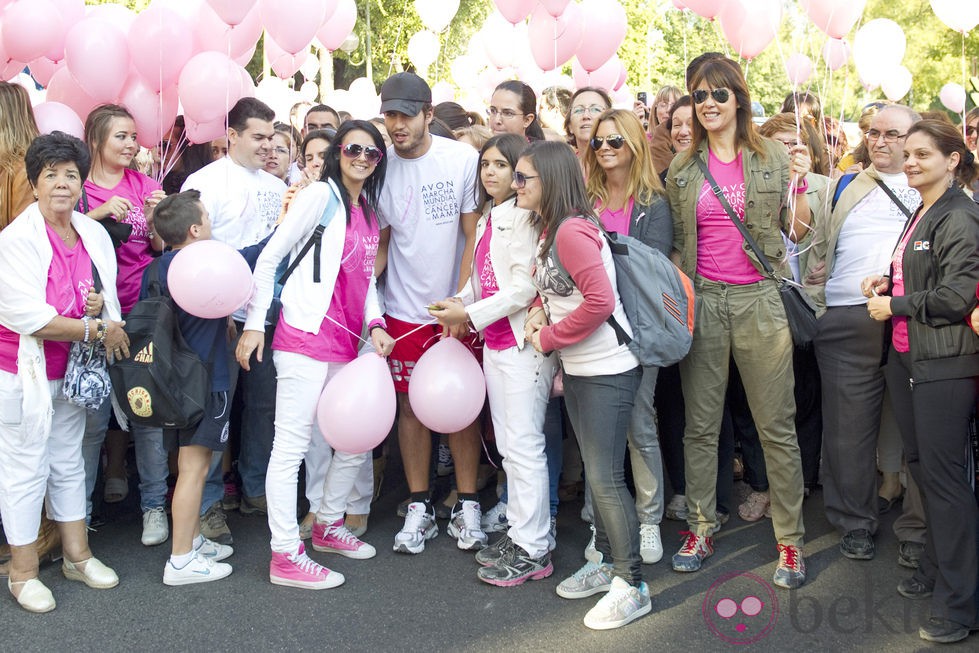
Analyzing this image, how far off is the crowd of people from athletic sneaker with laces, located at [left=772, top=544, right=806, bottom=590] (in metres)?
0.01

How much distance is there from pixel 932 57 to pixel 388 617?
65.2ft

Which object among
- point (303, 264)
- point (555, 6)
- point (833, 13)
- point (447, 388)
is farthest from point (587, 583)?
point (555, 6)

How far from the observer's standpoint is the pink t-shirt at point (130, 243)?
14.9 ft

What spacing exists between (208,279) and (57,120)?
1594 mm

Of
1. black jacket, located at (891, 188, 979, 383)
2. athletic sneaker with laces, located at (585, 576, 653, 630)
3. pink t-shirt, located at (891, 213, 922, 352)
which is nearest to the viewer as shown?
black jacket, located at (891, 188, 979, 383)

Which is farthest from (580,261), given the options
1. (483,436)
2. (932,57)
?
(932,57)

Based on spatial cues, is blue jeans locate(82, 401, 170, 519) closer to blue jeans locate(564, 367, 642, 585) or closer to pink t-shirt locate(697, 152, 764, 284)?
blue jeans locate(564, 367, 642, 585)

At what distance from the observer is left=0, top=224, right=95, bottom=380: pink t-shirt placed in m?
3.86

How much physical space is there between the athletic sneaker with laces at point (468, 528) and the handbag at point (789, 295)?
1744 mm

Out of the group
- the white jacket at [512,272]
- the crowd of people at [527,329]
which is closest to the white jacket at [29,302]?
the crowd of people at [527,329]

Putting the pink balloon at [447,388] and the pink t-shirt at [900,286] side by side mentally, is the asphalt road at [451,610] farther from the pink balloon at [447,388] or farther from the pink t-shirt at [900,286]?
the pink t-shirt at [900,286]

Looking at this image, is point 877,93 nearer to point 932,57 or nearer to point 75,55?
point 932,57

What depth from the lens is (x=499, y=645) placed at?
11.7 ft

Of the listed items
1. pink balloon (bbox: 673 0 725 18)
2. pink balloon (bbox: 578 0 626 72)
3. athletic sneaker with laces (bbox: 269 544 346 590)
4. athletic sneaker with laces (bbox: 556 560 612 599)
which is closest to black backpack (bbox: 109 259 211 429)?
athletic sneaker with laces (bbox: 269 544 346 590)
